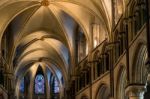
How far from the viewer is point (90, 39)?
131ft

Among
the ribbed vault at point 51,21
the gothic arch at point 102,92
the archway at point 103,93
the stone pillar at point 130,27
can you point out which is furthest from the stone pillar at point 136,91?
the archway at point 103,93

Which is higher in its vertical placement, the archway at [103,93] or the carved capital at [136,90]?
the archway at [103,93]

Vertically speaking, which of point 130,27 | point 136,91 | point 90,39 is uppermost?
point 90,39

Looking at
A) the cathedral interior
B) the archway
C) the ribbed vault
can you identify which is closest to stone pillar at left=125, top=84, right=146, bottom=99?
the cathedral interior

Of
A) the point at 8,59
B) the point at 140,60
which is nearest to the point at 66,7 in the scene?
the point at 8,59

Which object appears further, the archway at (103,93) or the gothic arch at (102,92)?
the archway at (103,93)

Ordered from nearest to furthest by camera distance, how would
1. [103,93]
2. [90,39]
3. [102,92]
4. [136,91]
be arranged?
[136,91] → [102,92] → [103,93] → [90,39]

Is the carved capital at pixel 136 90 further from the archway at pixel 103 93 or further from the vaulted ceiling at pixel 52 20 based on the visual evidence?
the archway at pixel 103 93

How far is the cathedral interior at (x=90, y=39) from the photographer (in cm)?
2809

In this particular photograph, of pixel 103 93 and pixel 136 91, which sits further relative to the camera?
pixel 103 93

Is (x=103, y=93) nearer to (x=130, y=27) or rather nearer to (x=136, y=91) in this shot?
(x=136, y=91)

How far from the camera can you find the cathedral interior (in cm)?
2809

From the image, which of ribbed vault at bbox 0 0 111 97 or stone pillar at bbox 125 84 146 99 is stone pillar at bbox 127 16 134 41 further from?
ribbed vault at bbox 0 0 111 97

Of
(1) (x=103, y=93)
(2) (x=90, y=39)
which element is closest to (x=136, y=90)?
(1) (x=103, y=93)
